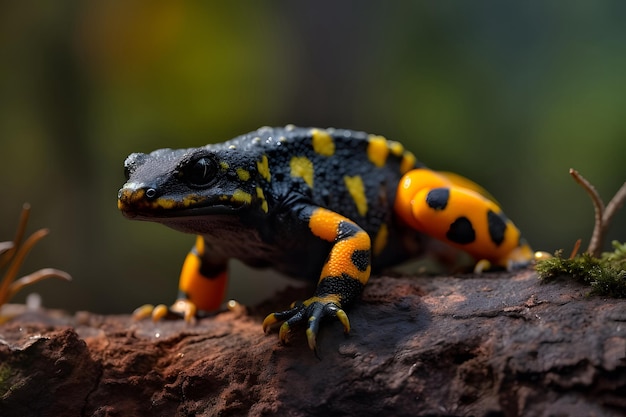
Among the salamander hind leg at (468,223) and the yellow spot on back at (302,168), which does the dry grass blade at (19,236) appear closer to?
the yellow spot on back at (302,168)

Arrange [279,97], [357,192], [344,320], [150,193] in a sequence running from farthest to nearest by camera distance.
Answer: [279,97]
[357,192]
[150,193]
[344,320]

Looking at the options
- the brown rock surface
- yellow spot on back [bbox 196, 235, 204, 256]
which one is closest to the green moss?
the brown rock surface

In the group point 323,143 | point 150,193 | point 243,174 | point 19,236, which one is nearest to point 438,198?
point 323,143

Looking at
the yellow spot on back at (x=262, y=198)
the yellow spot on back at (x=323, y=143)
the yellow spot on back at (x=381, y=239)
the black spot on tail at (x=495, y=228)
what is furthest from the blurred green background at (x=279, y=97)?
A: the yellow spot on back at (x=262, y=198)

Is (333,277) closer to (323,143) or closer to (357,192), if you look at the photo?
(357,192)

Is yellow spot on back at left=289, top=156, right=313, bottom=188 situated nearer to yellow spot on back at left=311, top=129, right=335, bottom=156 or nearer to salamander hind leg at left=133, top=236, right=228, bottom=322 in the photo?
yellow spot on back at left=311, top=129, right=335, bottom=156

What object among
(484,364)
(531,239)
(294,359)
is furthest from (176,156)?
(531,239)
